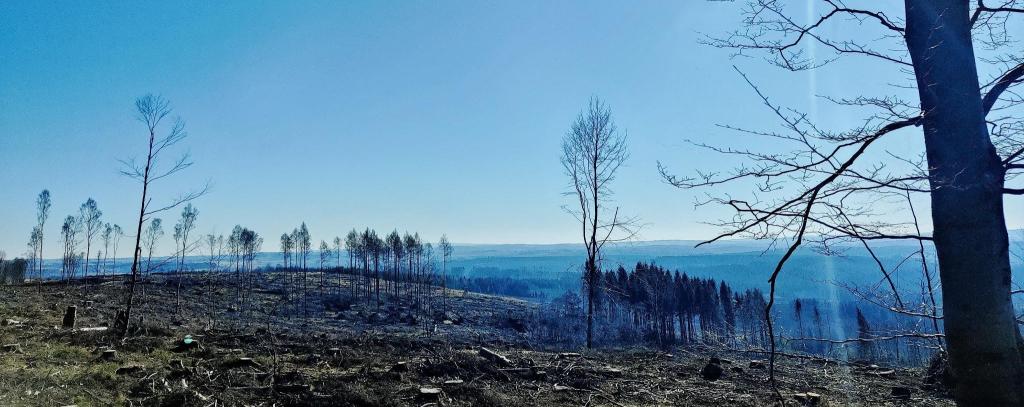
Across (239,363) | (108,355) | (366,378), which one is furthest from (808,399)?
(108,355)

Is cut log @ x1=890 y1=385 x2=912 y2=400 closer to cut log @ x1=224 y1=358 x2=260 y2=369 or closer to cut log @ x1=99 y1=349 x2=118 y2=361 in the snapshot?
cut log @ x1=224 y1=358 x2=260 y2=369

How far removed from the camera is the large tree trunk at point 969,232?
6.98ft

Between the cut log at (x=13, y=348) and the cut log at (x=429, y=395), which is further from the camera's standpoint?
the cut log at (x=13, y=348)

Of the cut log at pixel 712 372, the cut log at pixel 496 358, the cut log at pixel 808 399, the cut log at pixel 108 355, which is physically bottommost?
the cut log at pixel 712 372

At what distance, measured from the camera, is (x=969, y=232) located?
85.3 inches

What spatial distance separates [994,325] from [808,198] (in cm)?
88

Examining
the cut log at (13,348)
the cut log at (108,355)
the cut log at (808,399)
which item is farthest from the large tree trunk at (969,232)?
the cut log at (13,348)

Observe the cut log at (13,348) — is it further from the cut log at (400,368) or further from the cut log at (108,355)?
the cut log at (400,368)

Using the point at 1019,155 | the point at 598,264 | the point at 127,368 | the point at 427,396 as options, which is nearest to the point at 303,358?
the point at 127,368

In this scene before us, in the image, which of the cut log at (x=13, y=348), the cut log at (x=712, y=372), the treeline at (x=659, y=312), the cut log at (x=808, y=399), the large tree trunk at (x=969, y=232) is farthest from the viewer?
the treeline at (x=659, y=312)

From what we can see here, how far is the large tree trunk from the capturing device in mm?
2129

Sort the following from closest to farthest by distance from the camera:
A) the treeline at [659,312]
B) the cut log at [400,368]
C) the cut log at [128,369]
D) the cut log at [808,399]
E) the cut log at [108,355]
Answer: the cut log at [808,399] → the cut log at [128,369] → the cut log at [400,368] → the cut log at [108,355] → the treeline at [659,312]

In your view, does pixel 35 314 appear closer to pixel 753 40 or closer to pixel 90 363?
pixel 90 363

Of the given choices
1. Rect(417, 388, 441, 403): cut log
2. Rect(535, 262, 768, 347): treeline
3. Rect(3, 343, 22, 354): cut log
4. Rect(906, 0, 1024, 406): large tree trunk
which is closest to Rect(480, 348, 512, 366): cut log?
Rect(417, 388, 441, 403): cut log
